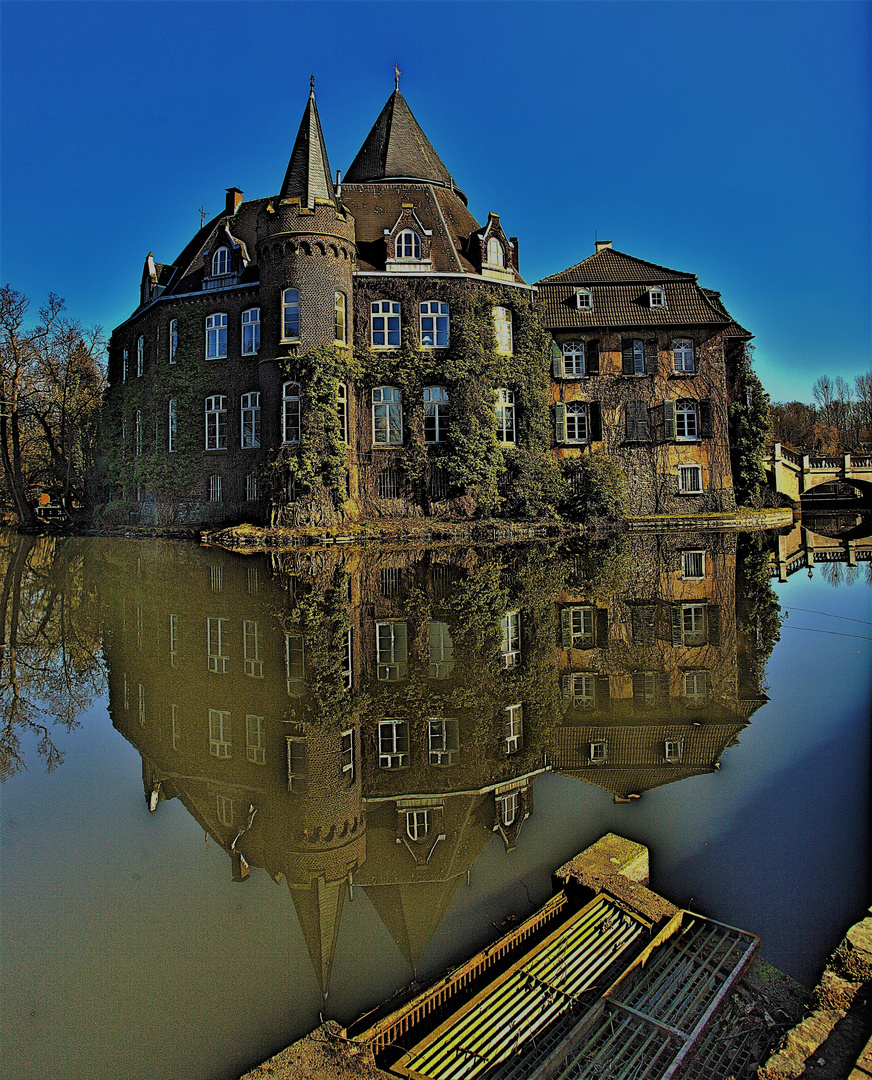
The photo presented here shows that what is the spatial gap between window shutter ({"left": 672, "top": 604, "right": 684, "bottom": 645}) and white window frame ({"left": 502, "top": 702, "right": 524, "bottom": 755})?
372 cm

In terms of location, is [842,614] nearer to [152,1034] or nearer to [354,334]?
[152,1034]

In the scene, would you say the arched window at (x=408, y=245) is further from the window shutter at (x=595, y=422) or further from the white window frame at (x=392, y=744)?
the white window frame at (x=392, y=744)

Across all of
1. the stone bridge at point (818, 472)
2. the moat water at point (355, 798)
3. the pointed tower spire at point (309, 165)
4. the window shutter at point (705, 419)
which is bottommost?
the moat water at point (355, 798)

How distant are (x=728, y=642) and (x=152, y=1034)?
836cm

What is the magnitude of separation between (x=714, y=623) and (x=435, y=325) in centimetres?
2334

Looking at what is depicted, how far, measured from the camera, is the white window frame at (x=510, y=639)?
8.26m

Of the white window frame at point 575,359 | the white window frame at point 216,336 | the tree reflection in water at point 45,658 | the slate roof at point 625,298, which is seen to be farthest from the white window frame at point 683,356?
the tree reflection in water at point 45,658

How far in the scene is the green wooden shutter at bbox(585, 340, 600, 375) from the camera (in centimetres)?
3547

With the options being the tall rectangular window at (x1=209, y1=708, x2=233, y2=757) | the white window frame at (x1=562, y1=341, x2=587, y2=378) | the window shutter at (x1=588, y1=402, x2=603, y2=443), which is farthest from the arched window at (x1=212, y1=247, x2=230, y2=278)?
the tall rectangular window at (x1=209, y1=708, x2=233, y2=757)

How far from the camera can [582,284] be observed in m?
36.3

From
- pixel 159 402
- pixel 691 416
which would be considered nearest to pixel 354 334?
pixel 159 402

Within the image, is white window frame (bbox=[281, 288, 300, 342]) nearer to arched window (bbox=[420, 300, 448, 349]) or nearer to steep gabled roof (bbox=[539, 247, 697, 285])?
arched window (bbox=[420, 300, 448, 349])

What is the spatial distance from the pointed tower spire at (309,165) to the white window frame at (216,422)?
9222mm

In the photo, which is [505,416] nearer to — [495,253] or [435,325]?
[435,325]
